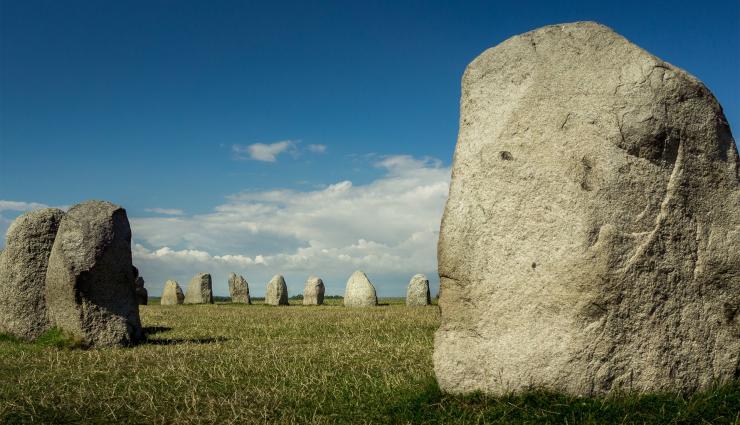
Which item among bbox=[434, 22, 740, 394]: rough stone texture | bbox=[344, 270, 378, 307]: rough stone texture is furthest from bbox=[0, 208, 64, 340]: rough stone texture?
bbox=[344, 270, 378, 307]: rough stone texture

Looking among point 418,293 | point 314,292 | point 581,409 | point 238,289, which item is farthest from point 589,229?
point 238,289

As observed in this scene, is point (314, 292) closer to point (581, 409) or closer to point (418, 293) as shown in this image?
point (418, 293)

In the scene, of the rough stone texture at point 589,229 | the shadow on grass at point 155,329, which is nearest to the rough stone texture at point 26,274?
the shadow on grass at point 155,329

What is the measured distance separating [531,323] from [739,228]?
2334 millimetres

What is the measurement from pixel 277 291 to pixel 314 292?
6.27 ft

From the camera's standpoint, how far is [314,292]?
34.1 meters

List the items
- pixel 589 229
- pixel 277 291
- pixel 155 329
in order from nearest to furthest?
pixel 589 229 < pixel 155 329 < pixel 277 291

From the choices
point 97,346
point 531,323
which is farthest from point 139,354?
point 531,323

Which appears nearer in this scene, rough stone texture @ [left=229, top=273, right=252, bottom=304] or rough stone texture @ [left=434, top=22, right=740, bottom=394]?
rough stone texture @ [left=434, top=22, right=740, bottom=394]

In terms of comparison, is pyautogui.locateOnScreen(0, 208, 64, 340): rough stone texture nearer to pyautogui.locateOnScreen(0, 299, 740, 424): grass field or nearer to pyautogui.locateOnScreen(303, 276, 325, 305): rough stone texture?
pyautogui.locateOnScreen(0, 299, 740, 424): grass field

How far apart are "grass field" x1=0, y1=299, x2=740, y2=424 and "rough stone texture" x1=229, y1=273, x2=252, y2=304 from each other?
23524 millimetres

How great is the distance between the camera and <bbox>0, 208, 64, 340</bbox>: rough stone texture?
43.2ft

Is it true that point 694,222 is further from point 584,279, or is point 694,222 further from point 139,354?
point 139,354

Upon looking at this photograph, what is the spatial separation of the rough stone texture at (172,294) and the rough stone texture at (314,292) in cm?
740
